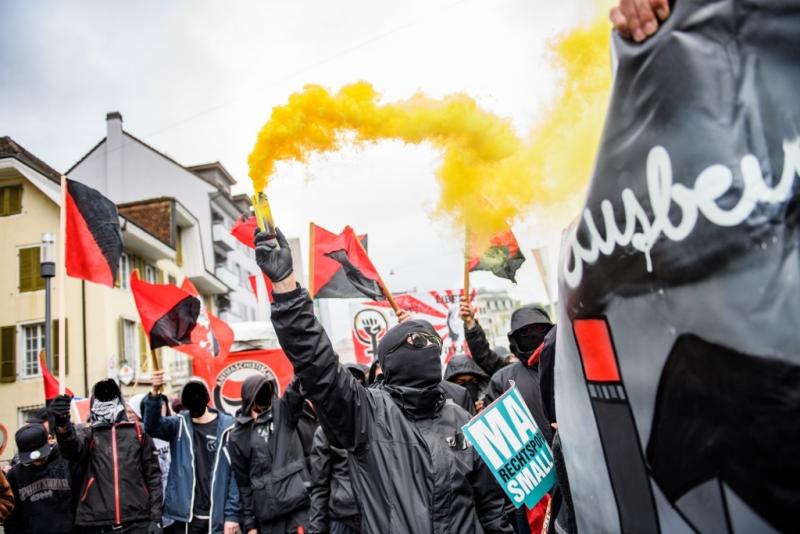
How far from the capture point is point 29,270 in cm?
2509

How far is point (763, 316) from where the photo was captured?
1076mm

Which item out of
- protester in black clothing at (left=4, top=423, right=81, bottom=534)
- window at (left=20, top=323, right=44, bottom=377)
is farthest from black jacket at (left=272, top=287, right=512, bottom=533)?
window at (left=20, top=323, right=44, bottom=377)

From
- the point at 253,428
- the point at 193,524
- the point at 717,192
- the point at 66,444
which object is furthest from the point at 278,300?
the point at 193,524

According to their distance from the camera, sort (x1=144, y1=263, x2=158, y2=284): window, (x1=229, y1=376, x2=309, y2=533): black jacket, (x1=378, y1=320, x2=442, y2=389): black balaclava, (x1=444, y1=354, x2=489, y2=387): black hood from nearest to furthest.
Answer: (x1=378, y1=320, x2=442, y2=389): black balaclava < (x1=229, y1=376, x2=309, y2=533): black jacket < (x1=444, y1=354, x2=489, y2=387): black hood < (x1=144, y1=263, x2=158, y2=284): window

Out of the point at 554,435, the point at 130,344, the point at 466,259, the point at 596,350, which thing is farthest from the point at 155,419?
the point at 130,344

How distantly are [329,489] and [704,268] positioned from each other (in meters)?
3.80

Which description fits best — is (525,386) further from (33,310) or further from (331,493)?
(33,310)

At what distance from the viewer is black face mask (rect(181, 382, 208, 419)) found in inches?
267

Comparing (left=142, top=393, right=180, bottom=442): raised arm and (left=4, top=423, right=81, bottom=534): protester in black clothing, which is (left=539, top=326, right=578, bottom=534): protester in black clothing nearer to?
(left=142, top=393, right=180, bottom=442): raised arm

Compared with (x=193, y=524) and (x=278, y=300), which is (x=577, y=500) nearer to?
(x=278, y=300)

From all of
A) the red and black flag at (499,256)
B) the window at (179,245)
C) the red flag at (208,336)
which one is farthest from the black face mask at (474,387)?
the window at (179,245)

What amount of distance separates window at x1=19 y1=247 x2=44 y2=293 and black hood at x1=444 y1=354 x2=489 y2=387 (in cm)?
2355

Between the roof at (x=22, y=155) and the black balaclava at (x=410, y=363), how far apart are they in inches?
1013

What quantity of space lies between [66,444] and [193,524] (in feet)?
5.03
